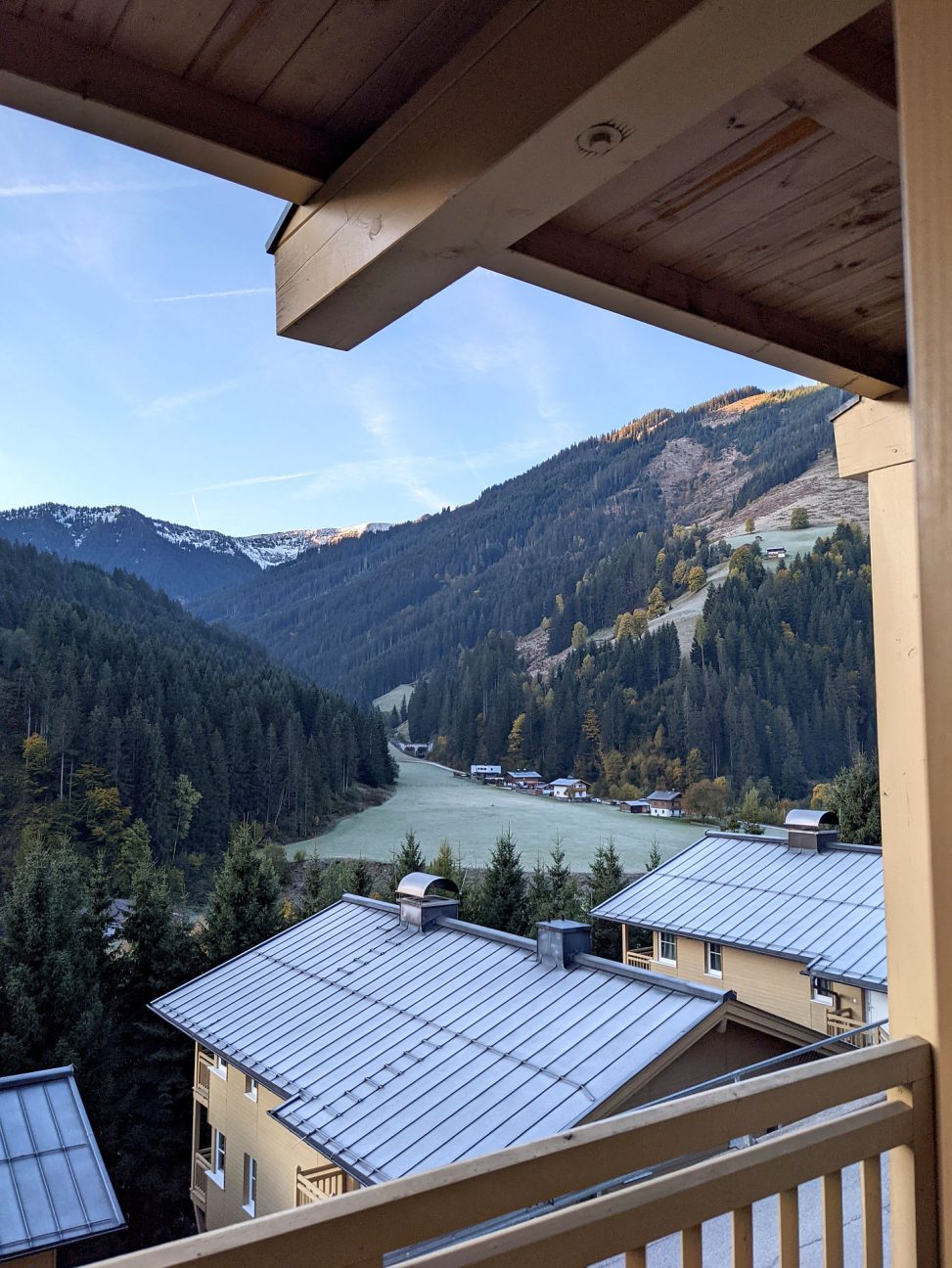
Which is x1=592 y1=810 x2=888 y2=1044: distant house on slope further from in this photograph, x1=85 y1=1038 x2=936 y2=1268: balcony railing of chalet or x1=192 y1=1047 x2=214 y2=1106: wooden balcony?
x1=85 y1=1038 x2=936 y2=1268: balcony railing of chalet

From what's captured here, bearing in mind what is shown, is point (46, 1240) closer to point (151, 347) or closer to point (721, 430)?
point (721, 430)

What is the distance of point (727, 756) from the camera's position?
39250mm

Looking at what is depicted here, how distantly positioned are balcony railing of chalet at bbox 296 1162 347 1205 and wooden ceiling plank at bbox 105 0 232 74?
23.2 feet

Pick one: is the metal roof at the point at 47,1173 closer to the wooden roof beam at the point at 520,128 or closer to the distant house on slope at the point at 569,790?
the wooden roof beam at the point at 520,128

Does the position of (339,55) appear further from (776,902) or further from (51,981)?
(51,981)

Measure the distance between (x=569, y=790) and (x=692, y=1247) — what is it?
→ 4176 cm

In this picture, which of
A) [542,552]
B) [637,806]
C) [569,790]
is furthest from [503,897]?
[542,552]

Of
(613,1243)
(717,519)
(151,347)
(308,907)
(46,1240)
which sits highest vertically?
(151,347)

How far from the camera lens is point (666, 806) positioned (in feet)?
127

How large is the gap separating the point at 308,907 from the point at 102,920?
411 cm

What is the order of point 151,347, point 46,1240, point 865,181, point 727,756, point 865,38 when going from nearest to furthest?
point 865,38 < point 865,181 < point 46,1240 < point 727,756 < point 151,347

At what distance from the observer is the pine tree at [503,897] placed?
15.8 m

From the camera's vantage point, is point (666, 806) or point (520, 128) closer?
point (520, 128)

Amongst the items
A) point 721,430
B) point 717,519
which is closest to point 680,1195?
point 717,519
